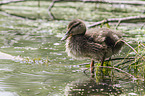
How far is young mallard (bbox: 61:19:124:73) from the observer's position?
5402 mm

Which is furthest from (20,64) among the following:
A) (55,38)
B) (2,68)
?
(55,38)

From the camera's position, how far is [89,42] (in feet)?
17.9

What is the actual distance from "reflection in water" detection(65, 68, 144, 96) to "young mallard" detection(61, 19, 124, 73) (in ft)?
1.14

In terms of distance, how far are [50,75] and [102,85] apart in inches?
38.1

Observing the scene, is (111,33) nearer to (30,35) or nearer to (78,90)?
(78,90)

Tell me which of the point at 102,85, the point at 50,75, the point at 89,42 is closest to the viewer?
the point at 102,85

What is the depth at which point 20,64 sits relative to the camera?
592 cm

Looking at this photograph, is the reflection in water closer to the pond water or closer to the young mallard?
the pond water

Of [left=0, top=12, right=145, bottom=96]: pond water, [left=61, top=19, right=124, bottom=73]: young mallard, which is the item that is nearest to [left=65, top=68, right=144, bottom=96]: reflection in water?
[left=0, top=12, right=145, bottom=96]: pond water

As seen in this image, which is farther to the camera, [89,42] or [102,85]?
[89,42]

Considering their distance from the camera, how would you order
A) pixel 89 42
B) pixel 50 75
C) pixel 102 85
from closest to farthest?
pixel 102 85 < pixel 50 75 < pixel 89 42

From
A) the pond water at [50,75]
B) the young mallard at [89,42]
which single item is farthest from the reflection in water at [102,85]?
the young mallard at [89,42]

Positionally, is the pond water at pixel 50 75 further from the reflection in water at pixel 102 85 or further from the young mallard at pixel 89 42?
the young mallard at pixel 89 42

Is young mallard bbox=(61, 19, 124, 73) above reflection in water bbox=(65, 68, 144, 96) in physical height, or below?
above
